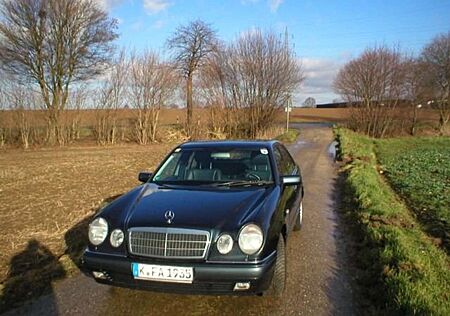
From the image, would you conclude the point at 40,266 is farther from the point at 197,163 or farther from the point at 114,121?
the point at 114,121

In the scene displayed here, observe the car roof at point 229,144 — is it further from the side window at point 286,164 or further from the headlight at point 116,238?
the headlight at point 116,238

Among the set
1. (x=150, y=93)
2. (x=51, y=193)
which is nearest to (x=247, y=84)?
(x=150, y=93)

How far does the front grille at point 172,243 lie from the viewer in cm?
353

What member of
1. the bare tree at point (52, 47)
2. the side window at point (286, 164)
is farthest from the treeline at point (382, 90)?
the side window at point (286, 164)

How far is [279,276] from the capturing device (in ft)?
13.2

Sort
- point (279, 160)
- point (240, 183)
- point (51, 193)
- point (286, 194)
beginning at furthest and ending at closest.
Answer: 1. point (51, 193)
2. point (279, 160)
3. point (286, 194)
4. point (240, 183)

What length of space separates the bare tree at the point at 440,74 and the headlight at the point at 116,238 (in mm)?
41107

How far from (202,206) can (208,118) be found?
23.3m

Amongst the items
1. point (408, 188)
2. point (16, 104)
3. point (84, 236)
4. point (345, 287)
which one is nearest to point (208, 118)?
point (16, 104)

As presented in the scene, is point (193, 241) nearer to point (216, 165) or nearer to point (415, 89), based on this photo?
point (216, 165)

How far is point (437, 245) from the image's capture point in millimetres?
6035

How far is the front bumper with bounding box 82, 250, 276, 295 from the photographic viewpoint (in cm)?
346

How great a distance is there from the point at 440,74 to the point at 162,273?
44.8 metres

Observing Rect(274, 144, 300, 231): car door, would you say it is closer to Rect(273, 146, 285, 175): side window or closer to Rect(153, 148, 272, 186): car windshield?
Rect(273, 146, 285, 175): side window
